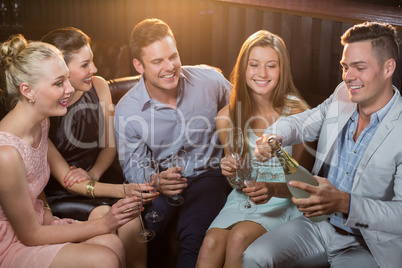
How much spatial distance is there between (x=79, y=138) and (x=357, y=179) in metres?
1.49

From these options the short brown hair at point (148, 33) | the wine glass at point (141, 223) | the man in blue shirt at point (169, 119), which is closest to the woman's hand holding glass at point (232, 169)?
the man in blue shirt at point (169, 119)

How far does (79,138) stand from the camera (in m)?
2.57

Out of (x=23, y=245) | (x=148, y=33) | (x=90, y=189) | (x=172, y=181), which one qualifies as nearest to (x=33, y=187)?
(x=23, y=245)

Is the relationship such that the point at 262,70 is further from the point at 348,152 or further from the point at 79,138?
the point at 79,138

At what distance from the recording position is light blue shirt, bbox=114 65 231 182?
2.55 m

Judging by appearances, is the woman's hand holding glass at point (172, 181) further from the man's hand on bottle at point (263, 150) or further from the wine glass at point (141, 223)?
→ the man's hand on bottle at point (263, 150)

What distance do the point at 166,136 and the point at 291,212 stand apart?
32.1 inches

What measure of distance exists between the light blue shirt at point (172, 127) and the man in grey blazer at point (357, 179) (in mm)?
627

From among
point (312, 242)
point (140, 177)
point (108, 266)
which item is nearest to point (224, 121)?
point (140, 177)

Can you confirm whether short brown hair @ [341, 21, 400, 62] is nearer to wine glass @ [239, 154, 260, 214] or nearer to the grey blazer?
the grey blazer

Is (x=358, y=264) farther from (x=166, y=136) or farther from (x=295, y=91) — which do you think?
(x=166, y=136)

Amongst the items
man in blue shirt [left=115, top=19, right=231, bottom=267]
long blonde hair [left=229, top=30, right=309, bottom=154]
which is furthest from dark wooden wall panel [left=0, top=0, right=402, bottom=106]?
man in blue shirt [left=115, top=19, right=231, bottom=267]

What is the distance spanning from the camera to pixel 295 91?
239 centimetres

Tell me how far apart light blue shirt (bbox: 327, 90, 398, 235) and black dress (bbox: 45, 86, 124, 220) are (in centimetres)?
107
